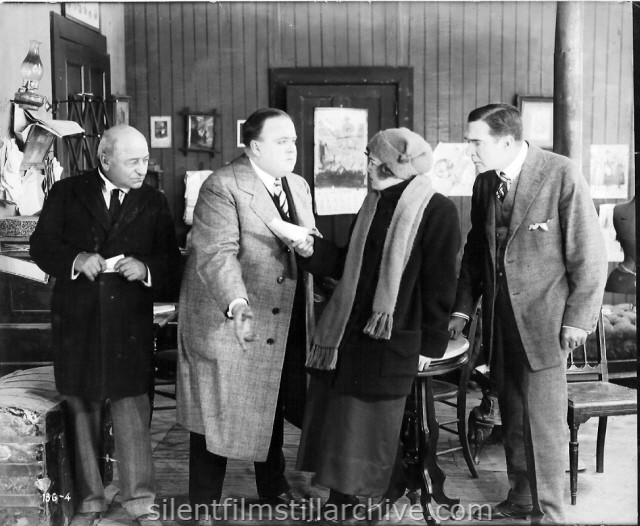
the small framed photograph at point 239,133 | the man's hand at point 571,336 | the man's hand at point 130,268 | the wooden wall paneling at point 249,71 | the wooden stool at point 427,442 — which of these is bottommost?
the wooden stool at point 427,442

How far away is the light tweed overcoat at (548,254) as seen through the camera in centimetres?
279

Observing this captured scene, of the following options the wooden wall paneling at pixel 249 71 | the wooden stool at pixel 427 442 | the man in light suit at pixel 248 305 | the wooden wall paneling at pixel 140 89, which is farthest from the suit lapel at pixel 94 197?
the wooden stool at pixel 427 442

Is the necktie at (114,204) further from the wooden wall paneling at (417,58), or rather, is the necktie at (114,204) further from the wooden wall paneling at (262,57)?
the wooden wall paneling at (417,58)

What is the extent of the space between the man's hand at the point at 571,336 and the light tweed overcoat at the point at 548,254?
0.8 inches

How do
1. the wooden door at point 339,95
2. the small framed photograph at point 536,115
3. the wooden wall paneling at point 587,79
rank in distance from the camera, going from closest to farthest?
1. the wooden wall paneling at point 587,79
2. the wooden door at point 339,95
3. the small framed photograph at point 536,115

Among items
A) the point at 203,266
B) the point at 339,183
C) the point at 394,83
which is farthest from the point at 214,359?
the point at 394,83

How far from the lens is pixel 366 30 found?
10.6ft

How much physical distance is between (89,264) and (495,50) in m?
2.09

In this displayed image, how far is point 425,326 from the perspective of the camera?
2.72 m

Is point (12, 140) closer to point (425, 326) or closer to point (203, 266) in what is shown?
point (203, 266)

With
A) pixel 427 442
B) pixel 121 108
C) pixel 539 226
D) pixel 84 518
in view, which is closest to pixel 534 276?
pixel 539 226

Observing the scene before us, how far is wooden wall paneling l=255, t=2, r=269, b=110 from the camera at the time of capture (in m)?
3.09

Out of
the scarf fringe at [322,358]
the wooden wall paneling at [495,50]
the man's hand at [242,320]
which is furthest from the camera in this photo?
the wooden wall paneling at [495,50]

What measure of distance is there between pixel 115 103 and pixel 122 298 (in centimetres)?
101
